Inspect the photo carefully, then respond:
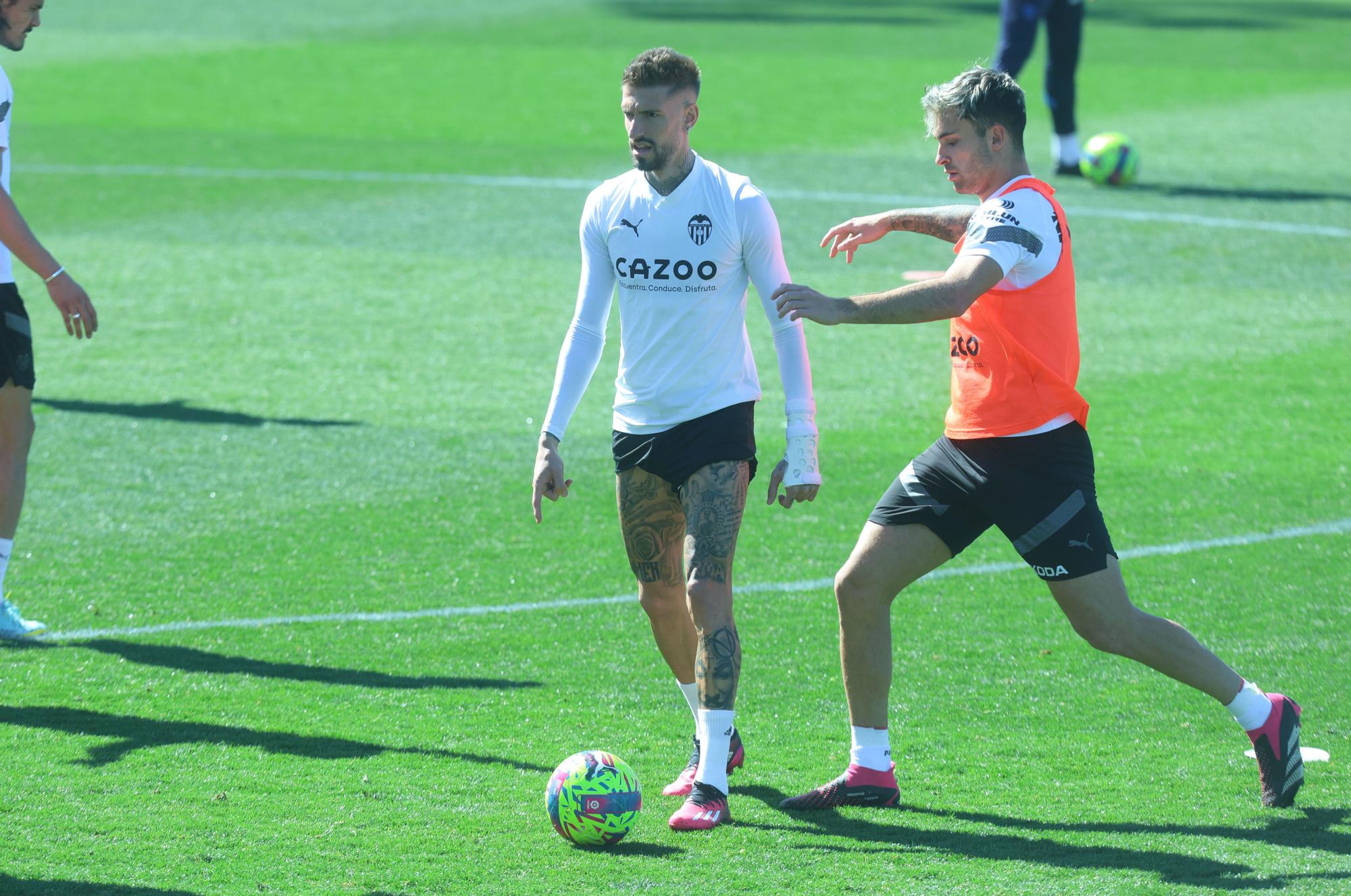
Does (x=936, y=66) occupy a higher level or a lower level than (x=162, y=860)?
higher

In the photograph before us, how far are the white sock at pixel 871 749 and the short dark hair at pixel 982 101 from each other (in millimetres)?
1865

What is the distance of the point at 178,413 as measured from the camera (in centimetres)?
1066

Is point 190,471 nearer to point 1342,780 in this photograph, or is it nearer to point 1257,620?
point 1257,620

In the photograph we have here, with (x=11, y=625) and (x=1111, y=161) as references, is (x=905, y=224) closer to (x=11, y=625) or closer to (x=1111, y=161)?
(x=11, y=625)

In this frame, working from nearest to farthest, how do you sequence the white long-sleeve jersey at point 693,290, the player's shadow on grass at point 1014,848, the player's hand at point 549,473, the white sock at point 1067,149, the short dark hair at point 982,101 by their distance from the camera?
the player's shadow on grass at point 1014,848
the short dark hair at point 982,101
the white long-sleeve jersey at point 693,290
the player's hand at point 549,473
the white sock at point 1067,149

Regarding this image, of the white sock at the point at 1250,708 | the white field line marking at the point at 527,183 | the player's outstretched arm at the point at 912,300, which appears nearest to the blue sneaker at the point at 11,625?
the player's outstretched arm at the point at 912,300

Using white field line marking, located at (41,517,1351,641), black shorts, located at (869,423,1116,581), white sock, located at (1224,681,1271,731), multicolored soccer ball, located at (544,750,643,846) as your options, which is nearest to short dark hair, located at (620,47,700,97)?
black shorts, located at (869,423,1116,581)

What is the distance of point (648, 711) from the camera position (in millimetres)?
6402

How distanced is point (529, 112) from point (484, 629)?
1646 cm

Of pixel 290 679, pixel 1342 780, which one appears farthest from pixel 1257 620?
pixel 290 679

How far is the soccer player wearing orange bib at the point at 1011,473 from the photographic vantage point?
5.23 metres

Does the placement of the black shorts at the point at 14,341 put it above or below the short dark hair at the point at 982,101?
below

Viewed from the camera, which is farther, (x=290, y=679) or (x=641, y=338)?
(x=290, y=679)

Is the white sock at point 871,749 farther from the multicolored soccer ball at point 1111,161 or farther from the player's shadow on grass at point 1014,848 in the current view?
the multicolored soccer ball at point 1111,161
